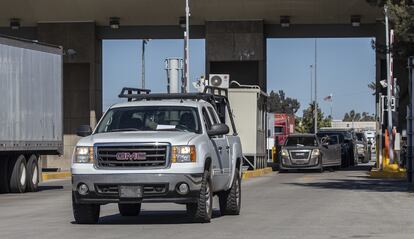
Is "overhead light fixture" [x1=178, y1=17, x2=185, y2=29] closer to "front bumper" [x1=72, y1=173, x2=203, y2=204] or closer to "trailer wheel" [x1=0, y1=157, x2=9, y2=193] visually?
"trailer wheel" [x1=0, y1=157, x2=9, y2=193]

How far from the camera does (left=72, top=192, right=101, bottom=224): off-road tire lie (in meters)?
14.6

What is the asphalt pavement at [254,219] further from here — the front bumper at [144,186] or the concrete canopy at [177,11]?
the concrete canopy at [177,11]

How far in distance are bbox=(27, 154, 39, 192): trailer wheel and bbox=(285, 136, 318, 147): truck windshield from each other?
1624cm

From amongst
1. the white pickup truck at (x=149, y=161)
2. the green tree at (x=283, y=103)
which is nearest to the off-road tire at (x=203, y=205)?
the white pickup truck at (x=149, y=161)

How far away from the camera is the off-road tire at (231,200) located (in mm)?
16359

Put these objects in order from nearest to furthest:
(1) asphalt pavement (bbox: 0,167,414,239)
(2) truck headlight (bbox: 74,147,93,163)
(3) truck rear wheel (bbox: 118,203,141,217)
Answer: (1) asphalt pavement (bbox: 0,167,414,239)
(2) truck headlight (bbox: 74,147,93,163)
(3) truck rear wheel (bbox: 118,203,141,217)

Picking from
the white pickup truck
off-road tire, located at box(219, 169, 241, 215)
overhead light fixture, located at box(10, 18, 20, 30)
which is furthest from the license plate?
overhead light fixture, located at box(10, 18, 20, 30)

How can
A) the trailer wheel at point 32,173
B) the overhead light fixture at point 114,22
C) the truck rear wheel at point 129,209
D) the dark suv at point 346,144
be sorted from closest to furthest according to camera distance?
the truck rear wheel at point 129,209 → the trailer wheel at point 32,173 → the overhead light fixture at point 114,22 → the dark suv at point 346,144

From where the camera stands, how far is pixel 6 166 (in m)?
25.6

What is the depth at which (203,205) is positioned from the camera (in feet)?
47.0

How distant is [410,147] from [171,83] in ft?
43.6

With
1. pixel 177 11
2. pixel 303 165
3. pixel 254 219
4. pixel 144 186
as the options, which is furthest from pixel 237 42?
pixel 144 186

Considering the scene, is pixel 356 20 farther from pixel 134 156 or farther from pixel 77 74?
pixel 134 156

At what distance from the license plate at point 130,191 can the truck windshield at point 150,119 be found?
1381 millimetres
